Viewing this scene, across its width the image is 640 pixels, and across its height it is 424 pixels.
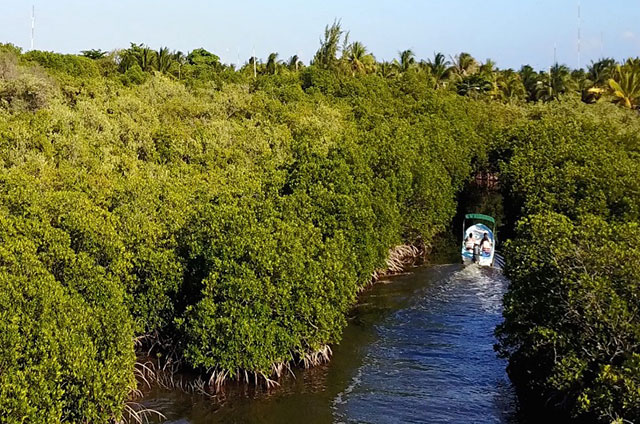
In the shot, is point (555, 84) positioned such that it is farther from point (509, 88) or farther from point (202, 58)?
point (202, 58)

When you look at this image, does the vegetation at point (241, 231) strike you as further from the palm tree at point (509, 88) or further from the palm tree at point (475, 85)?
the palm tree at point (509, 88)

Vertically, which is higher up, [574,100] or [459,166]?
[574,100]

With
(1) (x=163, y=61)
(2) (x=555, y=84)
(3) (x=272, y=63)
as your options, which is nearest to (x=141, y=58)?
(1) (x=163, y=61)

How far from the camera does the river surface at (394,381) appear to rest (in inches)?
886

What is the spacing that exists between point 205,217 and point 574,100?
55208mm

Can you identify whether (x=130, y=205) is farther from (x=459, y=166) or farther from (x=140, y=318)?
(x=459, y=166)

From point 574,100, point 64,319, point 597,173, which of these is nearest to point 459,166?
point 597,173

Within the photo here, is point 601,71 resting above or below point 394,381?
above

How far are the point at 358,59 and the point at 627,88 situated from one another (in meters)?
31.6

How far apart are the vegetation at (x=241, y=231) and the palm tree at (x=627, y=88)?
22873mm

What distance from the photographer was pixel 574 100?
7062cm

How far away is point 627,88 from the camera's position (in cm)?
7631

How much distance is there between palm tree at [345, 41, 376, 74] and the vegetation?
101 feet

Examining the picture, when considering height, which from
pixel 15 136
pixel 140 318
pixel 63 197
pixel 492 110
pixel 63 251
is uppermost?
pixel 492 110
